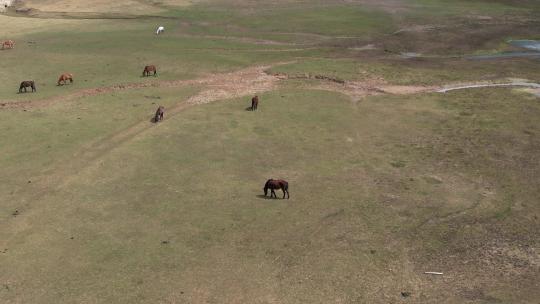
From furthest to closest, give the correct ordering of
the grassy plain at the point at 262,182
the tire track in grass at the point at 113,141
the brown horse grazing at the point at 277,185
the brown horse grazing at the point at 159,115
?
the brown horse grazing at the point at 159,115 < the brown horse grazing at the point at 277,185 < the tire track in grass at the point at 113,141 < the grassy plain at the point at 262,182

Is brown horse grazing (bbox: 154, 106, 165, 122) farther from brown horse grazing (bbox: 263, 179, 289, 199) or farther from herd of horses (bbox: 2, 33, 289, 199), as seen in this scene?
brown horse grazing (bbox: 263, 179, 289, 199)

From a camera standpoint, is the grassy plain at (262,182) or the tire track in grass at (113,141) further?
the tire track in grass at (113,141)

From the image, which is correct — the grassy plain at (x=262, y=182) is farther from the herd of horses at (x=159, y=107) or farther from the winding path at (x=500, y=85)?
the winding path at (x=500, y=85)

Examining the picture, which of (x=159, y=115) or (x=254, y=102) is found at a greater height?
(x=254, y=102)

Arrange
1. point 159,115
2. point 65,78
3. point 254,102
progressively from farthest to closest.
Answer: point 65,78, point 254,102, point 159,115

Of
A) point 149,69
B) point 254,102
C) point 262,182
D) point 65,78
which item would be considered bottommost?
point 262,182

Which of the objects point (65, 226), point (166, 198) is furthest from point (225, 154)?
point (65, 226)

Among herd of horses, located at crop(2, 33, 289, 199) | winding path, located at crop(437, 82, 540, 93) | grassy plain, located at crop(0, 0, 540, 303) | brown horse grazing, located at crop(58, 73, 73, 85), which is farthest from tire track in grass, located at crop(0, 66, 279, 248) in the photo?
winding path, located at crop(437, 82, 540, 93)

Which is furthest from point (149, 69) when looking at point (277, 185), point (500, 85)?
point (500, 85)

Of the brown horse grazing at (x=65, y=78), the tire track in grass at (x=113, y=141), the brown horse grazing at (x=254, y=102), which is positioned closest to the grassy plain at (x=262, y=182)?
the tire track in grass at (x=113, y=141)

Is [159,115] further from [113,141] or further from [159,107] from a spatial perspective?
[113,141]
